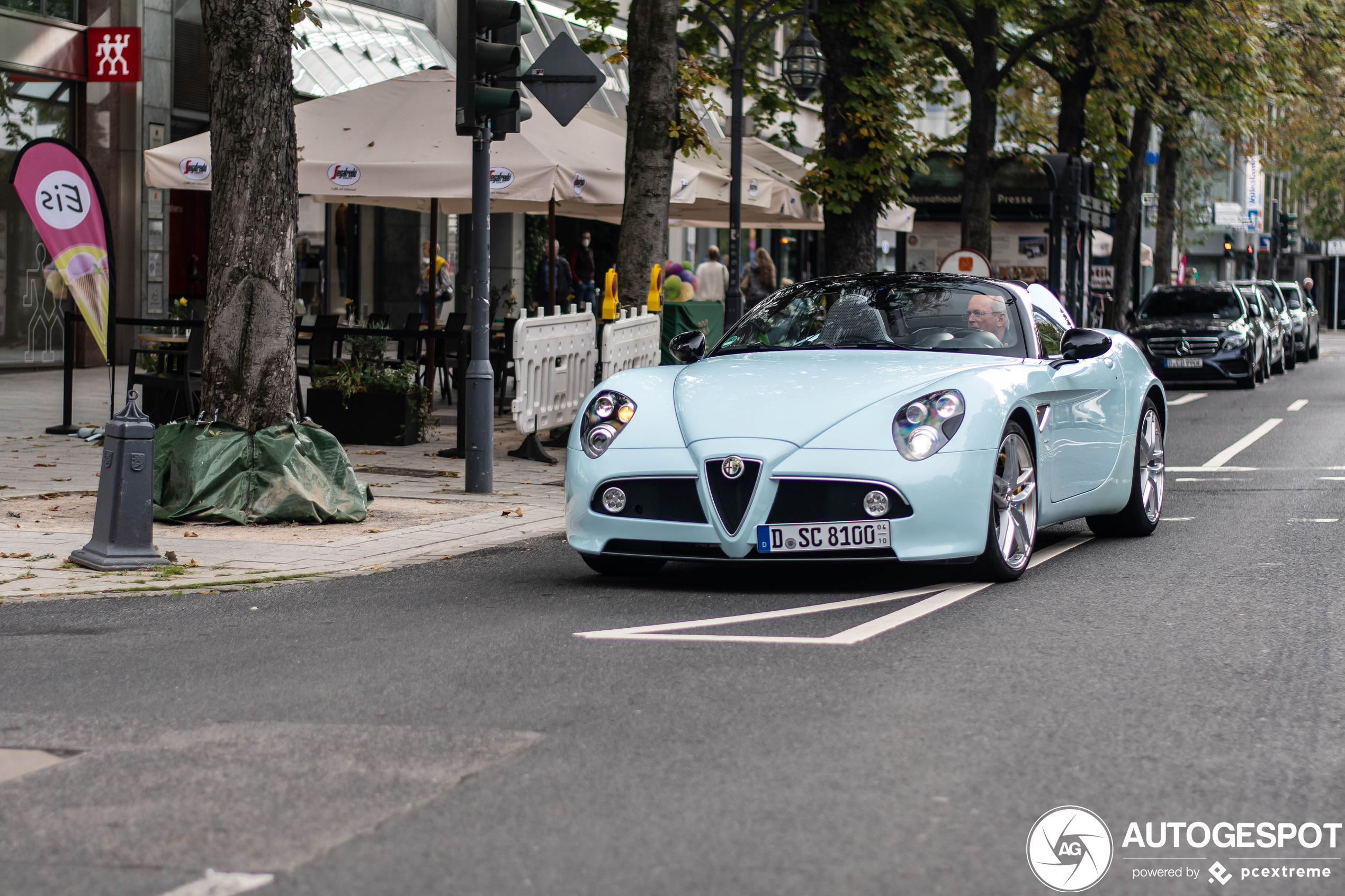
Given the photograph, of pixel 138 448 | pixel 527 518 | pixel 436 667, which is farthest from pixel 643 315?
pixel 436 667

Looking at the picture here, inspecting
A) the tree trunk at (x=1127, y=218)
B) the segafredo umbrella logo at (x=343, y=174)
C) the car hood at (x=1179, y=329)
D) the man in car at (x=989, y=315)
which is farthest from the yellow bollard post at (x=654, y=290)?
the tree trunk at (x=1127, y=218)

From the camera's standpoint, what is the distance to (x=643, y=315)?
15164 millimetres

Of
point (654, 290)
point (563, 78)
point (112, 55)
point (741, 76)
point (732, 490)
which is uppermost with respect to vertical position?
point (112, 55)

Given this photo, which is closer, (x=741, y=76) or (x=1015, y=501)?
(x=1015, y=501)

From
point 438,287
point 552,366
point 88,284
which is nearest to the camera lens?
point 88,284

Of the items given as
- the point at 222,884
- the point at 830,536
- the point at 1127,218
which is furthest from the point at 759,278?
the point at 222,884

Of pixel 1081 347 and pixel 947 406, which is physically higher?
pixel 1081 347

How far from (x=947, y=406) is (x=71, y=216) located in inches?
281

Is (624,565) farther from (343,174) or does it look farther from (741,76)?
(741,76)

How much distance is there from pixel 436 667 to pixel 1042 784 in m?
2.24

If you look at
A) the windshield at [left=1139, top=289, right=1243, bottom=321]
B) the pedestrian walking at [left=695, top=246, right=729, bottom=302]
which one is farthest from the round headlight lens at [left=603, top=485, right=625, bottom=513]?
the windshield at [left=1139, top=289, right=1243, bottom=321]

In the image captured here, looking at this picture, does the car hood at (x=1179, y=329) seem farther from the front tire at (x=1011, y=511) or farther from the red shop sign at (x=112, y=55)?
the front tire at (x=1011, y=511)

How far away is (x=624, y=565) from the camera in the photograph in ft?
26.1

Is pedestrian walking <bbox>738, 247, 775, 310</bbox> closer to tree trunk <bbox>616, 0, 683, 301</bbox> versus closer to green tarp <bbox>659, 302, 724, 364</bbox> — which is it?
green tarp <bbox>659, 302, 724, 364</bbox>
